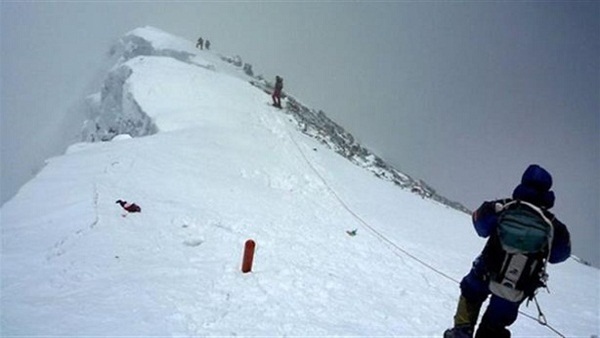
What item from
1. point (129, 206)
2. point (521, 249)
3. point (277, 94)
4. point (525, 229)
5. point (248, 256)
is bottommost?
point (129, 206)

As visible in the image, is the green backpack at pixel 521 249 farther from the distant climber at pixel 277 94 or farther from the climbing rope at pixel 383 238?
the distant climber at pixel 277 94

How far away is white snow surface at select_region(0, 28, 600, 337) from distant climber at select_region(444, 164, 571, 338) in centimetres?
282

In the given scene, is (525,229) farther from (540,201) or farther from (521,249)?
(540,201)

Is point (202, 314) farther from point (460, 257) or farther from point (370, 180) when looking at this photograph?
point (370, 180)

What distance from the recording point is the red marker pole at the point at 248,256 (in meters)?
8.12

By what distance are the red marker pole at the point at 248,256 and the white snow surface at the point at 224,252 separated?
153 mm

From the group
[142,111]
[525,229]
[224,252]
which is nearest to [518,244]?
[525,229]

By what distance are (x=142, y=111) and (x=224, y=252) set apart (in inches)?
590

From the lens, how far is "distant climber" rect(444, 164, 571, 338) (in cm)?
433

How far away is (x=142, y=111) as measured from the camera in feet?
71.7

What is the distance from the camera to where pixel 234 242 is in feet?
32.3

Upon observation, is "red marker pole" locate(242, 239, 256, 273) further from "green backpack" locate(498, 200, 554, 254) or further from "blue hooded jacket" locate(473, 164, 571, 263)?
"green backpack" locate(498, 200, 554, 254)

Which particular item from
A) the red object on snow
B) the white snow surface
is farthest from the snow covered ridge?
the red object on snow

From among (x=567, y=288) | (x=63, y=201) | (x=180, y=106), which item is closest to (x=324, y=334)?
(x=63, y=201)
